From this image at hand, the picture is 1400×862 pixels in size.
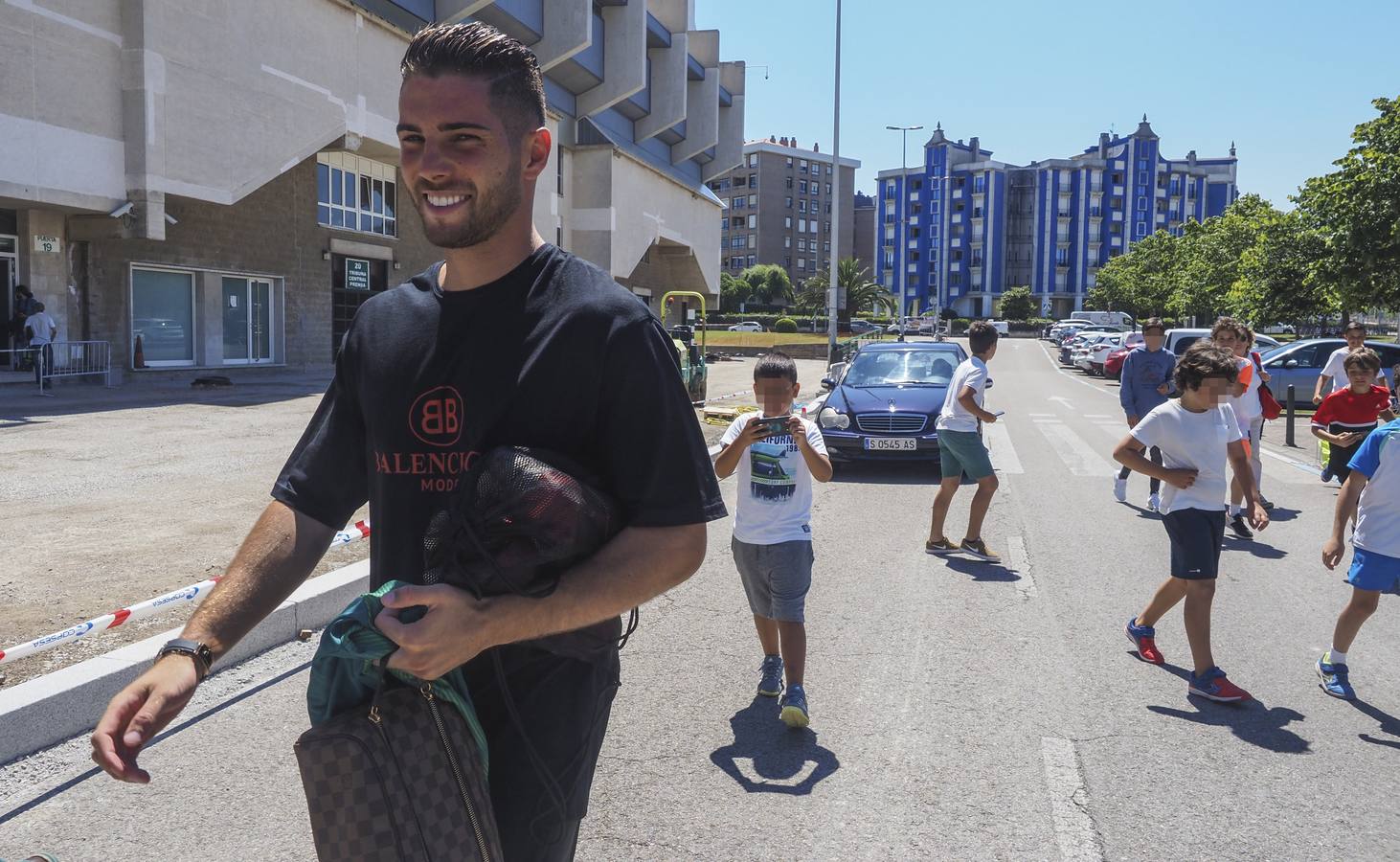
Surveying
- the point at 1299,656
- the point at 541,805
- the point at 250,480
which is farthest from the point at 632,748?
the point at 250,480

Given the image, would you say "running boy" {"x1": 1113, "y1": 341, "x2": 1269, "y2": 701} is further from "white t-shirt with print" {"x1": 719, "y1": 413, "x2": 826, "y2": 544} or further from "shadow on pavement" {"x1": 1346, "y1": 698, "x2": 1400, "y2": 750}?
"white t-shirt with print" {"x1": 719, "y1": 413, "x2": 826, "y2": 544}

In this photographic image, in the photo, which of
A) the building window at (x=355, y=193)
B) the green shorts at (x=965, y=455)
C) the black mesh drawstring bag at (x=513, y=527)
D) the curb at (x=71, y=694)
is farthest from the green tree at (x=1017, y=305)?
the black mesh drawstring bag at (x=513, y=527)

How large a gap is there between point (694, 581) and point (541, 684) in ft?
17.8

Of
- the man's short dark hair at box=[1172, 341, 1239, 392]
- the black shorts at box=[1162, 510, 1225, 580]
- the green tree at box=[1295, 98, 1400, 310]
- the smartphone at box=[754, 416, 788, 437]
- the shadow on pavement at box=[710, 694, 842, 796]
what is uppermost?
the green tree at box=[1295, 98, 1400, 310]

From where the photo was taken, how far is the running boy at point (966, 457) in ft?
26.1

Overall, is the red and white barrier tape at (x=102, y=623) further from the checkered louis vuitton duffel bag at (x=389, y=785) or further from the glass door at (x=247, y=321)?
the glass door at (x=247, y=321)

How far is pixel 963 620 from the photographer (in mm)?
6125

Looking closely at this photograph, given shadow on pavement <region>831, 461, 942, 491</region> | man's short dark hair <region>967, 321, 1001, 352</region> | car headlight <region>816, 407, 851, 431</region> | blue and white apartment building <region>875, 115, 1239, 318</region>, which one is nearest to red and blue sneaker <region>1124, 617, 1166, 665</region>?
man's short dark hair <region>967, 321, 1001, 352</region>

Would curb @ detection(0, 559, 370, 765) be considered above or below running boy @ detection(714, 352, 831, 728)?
below

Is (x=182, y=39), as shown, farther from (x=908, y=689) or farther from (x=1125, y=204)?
(x=1125, y=204)

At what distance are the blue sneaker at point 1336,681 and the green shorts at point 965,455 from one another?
127 inches

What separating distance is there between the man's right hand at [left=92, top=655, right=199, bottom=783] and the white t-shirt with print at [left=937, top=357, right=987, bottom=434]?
7.14 metres

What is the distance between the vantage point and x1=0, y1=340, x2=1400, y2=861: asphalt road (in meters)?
3.43

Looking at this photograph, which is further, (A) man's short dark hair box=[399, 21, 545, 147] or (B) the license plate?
(B) the license plate
